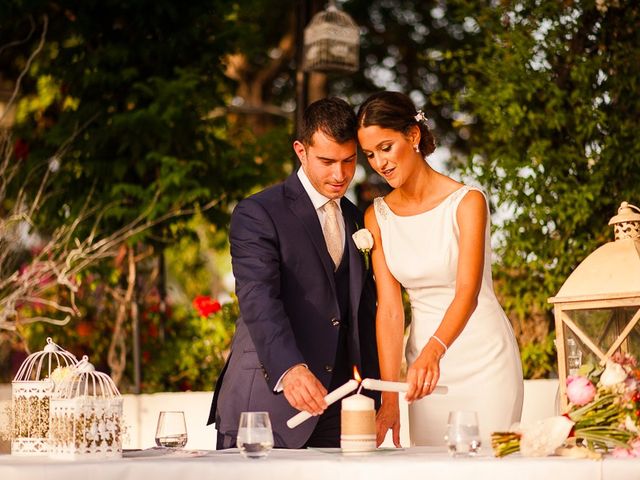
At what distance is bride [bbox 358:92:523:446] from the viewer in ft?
11.3

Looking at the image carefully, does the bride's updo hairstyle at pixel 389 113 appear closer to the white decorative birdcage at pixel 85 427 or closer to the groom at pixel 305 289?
the groom at pixel 305 289

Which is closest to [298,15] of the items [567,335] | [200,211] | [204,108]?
[204,108]

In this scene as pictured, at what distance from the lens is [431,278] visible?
3547mm

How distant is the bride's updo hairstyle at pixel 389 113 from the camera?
3426 millimetres

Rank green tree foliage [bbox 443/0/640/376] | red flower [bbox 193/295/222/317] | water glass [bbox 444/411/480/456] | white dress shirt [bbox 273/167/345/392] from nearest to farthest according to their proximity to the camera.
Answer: water glass [bbox 444/411/480/456], white dress shirt [bbox 273/167/345/392], green tree foliage [bbox 443/0/640/376], red flower [bbox 193/295/222/317]

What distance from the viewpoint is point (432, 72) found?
12.2 metres

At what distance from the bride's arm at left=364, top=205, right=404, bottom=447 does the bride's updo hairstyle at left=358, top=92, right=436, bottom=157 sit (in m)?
0.38

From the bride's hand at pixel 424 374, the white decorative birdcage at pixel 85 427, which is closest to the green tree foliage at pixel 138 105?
the bride's hand at pixel 424 374

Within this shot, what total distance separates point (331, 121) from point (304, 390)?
87cm

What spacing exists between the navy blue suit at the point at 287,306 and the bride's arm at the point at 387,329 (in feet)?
0.18

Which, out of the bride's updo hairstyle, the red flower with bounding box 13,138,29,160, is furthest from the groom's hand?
the red flower with bounding box 13,138,29,160

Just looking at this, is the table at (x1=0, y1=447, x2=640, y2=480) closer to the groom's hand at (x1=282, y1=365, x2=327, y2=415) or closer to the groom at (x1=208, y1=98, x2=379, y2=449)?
the groom's hand at (x1=282, y1=365, x2=327, y2=415)

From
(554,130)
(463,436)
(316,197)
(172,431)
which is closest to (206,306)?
(554,130)

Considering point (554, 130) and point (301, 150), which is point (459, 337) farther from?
point (554, 130)
